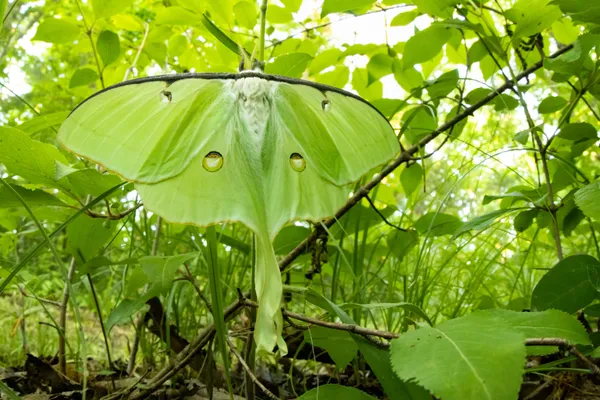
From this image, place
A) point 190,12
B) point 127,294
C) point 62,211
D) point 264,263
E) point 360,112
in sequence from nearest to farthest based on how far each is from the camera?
point 264,263
point 360,112
point 127,294
point 62,211
point 190,12

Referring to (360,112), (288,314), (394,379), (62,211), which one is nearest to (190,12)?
(62,211)

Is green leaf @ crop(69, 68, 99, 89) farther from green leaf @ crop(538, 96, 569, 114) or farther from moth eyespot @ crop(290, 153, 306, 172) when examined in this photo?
green leaf @ crop(538, 96, 569, 114)

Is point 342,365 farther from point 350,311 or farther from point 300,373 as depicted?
point 300,373

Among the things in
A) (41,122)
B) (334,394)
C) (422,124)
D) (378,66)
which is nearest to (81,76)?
(41,122)

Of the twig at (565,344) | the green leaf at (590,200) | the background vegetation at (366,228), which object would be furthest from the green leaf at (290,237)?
the twig at (565,344)

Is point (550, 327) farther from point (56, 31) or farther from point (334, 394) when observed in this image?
point (56, 31)
